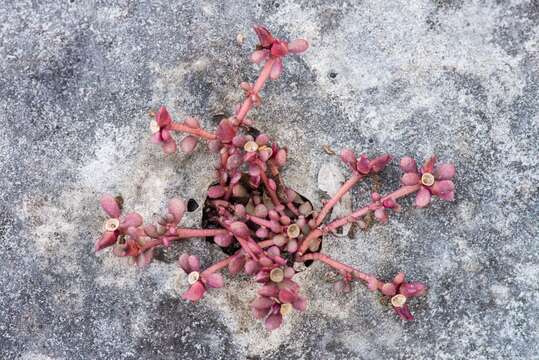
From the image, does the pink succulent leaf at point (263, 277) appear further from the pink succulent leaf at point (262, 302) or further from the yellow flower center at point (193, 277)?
the yellow flower center at point (193, 277)

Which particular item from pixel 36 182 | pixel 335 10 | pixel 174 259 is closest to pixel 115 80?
pixel 36 182

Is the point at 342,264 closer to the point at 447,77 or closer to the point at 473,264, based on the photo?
the point at 473,264

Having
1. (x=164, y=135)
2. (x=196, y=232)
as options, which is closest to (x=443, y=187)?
(x=196, y=232)

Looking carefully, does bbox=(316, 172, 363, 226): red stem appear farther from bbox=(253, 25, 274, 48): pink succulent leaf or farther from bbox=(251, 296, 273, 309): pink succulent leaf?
bbox=(253, 25, 274, 48): pink succulent leaf

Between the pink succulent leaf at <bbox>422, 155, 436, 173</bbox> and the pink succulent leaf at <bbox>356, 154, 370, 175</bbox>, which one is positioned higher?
the pink succulent leaf at <bbox>422, 155, 436, 173</bbox>

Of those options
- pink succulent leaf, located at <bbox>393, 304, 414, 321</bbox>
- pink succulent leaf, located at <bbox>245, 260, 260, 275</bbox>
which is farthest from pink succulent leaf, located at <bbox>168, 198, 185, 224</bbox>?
pink succulent leaf, located at <bbox>393, 304, 414, 321</bbox>
